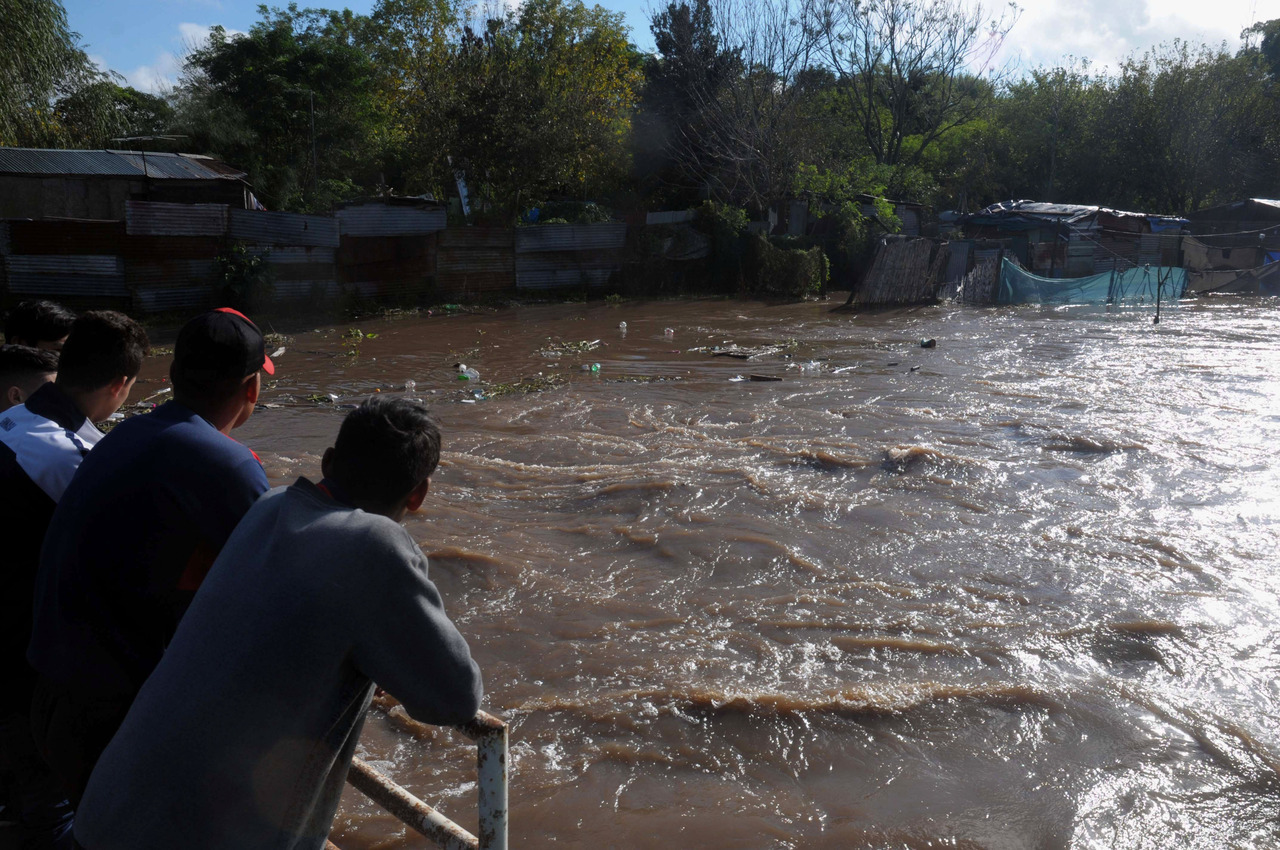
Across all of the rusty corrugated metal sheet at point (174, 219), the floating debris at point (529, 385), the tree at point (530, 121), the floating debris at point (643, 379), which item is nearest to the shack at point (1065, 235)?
the tree at point (530, 121)

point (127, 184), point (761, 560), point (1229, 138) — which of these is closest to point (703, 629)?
point (761, 560)

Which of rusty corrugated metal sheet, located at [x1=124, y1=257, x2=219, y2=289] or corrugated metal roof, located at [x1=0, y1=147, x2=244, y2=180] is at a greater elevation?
corrugated metal roof, located at [x1=0, y1=147, x2=244, y2=180]

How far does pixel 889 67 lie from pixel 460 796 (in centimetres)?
3339

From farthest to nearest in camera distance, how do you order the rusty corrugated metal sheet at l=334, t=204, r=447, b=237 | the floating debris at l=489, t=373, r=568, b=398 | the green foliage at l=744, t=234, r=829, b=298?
the green foliage at l=744, t=234, r=829, b=298
the rusty corrugated metal sheet at l=334, t=204, r=447, b=237
the floating debris at l=489, t=373, r=568, b=398

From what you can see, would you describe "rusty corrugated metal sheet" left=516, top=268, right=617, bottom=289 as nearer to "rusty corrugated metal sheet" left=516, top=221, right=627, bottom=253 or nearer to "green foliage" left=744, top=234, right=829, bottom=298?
"rusty corrugated metal sheet" left=516, top=221, right=627, bottom=253

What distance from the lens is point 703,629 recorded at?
5.01 metres

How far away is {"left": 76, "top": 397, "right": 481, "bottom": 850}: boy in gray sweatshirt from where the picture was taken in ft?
5.17

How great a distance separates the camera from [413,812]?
1849 millimetres

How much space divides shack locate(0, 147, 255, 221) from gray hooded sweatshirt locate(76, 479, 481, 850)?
17475 millimetres

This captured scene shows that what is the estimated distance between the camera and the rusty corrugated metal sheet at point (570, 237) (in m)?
20.7

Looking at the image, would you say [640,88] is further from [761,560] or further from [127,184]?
[761,560]

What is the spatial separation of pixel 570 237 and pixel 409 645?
20387 millimetres

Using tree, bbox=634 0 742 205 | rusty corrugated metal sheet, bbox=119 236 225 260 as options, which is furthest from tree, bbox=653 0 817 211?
rusty corrugated metal sheet, bbox=119 236 225 260

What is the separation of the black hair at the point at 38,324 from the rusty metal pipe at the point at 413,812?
213 cm
